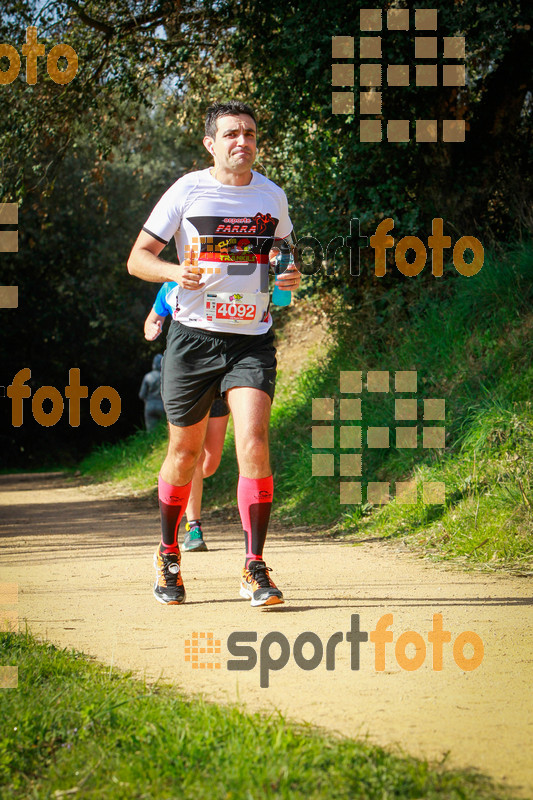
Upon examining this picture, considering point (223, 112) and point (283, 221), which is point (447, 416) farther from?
point (223, 112)

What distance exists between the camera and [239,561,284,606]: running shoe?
4281 millimetres

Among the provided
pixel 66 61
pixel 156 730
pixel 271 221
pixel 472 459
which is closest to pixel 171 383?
pixel 271 221

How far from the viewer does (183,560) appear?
6066 millimetres

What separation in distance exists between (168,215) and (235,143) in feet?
1.59

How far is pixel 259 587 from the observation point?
433cm

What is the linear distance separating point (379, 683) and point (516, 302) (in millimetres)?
5612

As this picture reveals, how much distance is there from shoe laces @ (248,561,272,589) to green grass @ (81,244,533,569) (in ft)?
5.74

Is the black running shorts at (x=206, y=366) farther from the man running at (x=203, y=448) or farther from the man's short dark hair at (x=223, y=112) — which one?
the man running at (x=203, y=448)

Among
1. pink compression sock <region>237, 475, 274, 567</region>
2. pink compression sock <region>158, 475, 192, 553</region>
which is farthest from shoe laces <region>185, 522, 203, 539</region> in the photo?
pink compression sock <region>237, 475, 274, 567</region>

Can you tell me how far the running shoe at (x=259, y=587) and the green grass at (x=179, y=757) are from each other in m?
1.49

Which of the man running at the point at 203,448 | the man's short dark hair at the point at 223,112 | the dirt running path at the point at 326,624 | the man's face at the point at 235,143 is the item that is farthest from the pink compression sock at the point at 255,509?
the man's short dark hair at the point at 223,112

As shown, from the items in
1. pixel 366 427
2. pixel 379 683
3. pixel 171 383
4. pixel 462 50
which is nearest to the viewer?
pixel 379 683

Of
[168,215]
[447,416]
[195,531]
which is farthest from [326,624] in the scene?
[447,416]

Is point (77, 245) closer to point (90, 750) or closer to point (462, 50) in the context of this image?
point (462, 50)
